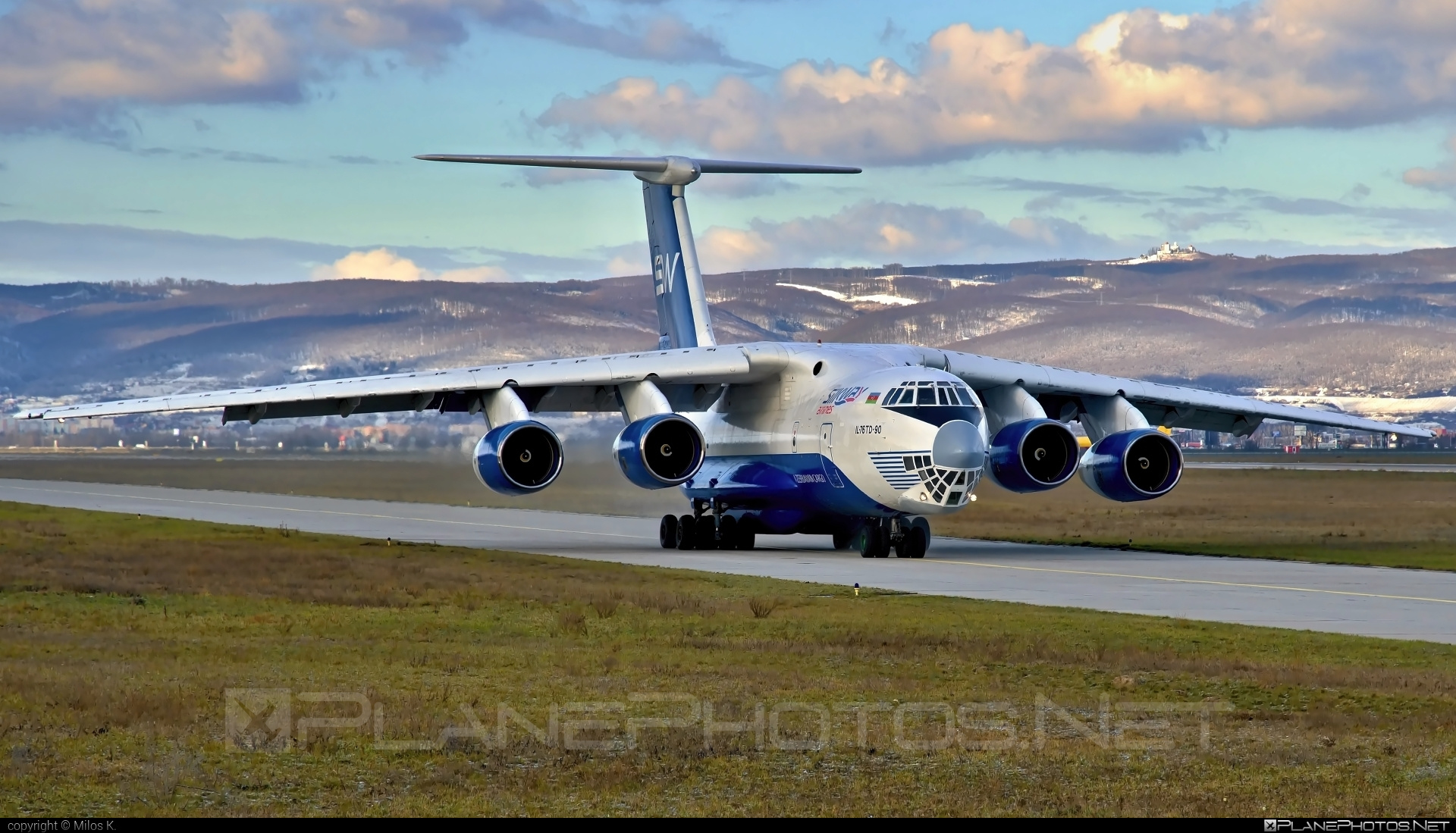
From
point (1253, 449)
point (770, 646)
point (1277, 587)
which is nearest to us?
point (770, 646)

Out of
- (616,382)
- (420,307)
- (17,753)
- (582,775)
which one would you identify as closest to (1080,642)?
A: (582,775)

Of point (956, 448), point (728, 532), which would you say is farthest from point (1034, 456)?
point (728, 532)

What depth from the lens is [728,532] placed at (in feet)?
105

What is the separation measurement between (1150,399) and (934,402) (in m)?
6.48

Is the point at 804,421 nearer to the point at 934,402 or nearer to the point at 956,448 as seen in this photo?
the point at 934,402

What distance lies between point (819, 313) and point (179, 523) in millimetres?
140366

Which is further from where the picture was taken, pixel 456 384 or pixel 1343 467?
pixel 1343 467

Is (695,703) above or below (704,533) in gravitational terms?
below

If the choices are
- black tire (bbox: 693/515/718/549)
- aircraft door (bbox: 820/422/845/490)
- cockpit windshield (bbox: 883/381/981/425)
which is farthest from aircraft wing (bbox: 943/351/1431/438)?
black tire (bbox: 693/515/718/549)

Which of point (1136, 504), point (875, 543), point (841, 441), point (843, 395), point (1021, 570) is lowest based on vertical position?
point (1021, 570)

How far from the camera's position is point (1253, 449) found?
130 meters

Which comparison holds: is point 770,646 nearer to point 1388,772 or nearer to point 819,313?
point 1388,772

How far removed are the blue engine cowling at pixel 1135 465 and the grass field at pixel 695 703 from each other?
10.0m

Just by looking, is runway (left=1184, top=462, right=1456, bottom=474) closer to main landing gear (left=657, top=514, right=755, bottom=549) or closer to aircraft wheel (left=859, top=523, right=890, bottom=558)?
main landing gear (left=657, top=514, right=755, bottom=549)
